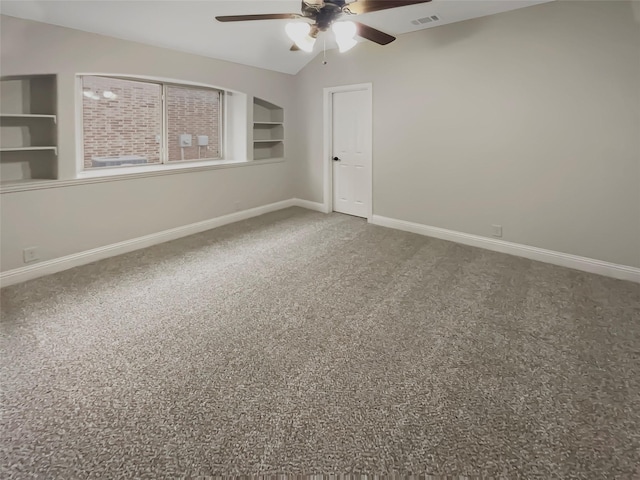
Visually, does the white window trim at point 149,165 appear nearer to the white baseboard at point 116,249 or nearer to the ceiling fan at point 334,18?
the white baseboard at point 116,249

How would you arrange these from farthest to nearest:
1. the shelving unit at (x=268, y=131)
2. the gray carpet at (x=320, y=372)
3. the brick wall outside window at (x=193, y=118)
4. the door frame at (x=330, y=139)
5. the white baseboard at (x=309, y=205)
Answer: the white baseboard at (x=309, y=205) → the shelving unit at (x=268, y=131) → the door frame at (x=330, y=139) → the brick wall outside window at (x=193, y=118) → the gray carpet at (x=320, y=372)

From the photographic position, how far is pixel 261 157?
21.5ft

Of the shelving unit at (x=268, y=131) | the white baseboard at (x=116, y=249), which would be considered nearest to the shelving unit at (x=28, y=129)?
the white baseboard at (x=116, y=249)

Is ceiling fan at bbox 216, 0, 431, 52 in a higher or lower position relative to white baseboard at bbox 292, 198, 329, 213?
higher

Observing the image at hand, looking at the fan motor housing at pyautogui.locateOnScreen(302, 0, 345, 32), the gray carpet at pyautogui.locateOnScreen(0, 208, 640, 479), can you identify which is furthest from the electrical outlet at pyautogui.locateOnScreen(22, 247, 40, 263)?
the fan motor housing at pyautogui.locateOnScreen(302, 0, 345, 32)

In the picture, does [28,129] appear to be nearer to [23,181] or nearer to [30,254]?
[23,181]

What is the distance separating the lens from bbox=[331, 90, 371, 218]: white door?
5820 millimetres

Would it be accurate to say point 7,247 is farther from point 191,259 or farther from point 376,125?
point 376,125

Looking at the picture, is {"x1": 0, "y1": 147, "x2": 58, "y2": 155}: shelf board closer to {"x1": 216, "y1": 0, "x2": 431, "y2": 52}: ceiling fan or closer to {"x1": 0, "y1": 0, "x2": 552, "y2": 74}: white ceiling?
{"x1": 0, "y1": 0, "x2": 552, "y2": 74}: white ceiling

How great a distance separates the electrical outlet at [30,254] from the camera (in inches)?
142

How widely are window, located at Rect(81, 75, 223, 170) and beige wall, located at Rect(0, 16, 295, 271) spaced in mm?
486

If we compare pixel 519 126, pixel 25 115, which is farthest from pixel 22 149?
pixel 519 126

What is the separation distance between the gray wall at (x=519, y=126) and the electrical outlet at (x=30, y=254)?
161 inches

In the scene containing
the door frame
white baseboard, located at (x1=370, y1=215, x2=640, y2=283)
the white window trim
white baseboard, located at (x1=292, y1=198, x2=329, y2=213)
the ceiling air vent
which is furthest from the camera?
white baseboard, located at (x1=292, y1=198, x2=329, y2=213)
